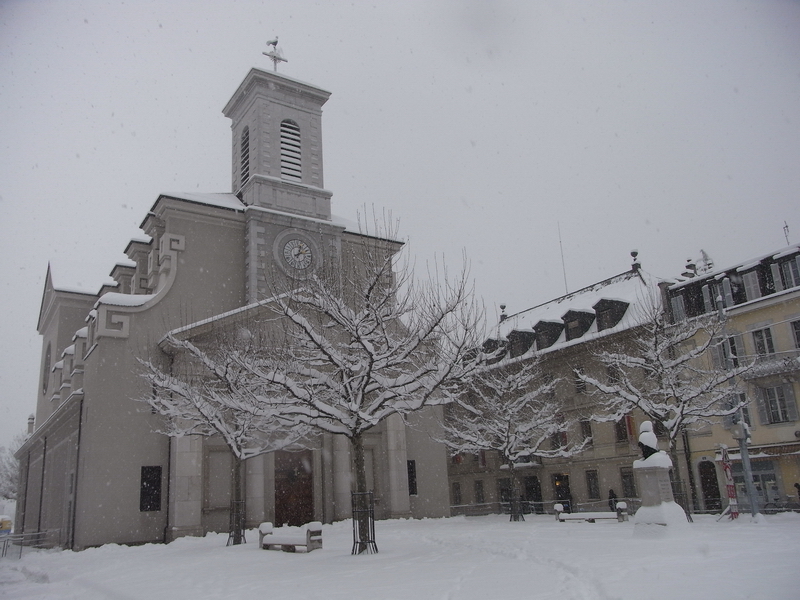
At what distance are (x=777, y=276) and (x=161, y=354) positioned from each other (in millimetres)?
28415

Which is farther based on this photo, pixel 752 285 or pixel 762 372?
pixel 752 285

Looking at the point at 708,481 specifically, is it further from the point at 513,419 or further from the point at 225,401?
the point at 225,401

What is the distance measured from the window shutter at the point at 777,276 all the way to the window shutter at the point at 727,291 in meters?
2.09

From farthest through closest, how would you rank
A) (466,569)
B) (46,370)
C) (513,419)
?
(46,370) → (513,419) → (466,569)

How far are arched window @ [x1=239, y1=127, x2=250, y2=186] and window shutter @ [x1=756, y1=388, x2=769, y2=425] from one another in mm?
27817

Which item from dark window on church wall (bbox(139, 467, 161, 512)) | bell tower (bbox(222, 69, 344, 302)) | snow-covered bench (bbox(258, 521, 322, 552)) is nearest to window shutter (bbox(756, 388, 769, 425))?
bell tower (bbox(222, 69, 344, 302))

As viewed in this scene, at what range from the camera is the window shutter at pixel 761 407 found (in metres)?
31.2

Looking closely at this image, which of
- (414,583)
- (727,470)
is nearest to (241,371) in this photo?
(414,583)

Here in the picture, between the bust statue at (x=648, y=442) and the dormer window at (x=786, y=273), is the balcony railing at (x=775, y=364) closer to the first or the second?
the dormer window at (x=786, y=273)

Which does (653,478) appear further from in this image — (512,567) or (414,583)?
(414,583)

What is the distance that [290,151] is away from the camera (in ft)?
113

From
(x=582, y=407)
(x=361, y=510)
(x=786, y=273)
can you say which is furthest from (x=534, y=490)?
(x=361, y=510)

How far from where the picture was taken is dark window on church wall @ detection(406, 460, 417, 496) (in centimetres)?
3097

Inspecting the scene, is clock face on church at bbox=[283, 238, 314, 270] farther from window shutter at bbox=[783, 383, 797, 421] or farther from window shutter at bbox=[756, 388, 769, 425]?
window shutter at bbox=[783, 383, 797, 421]
